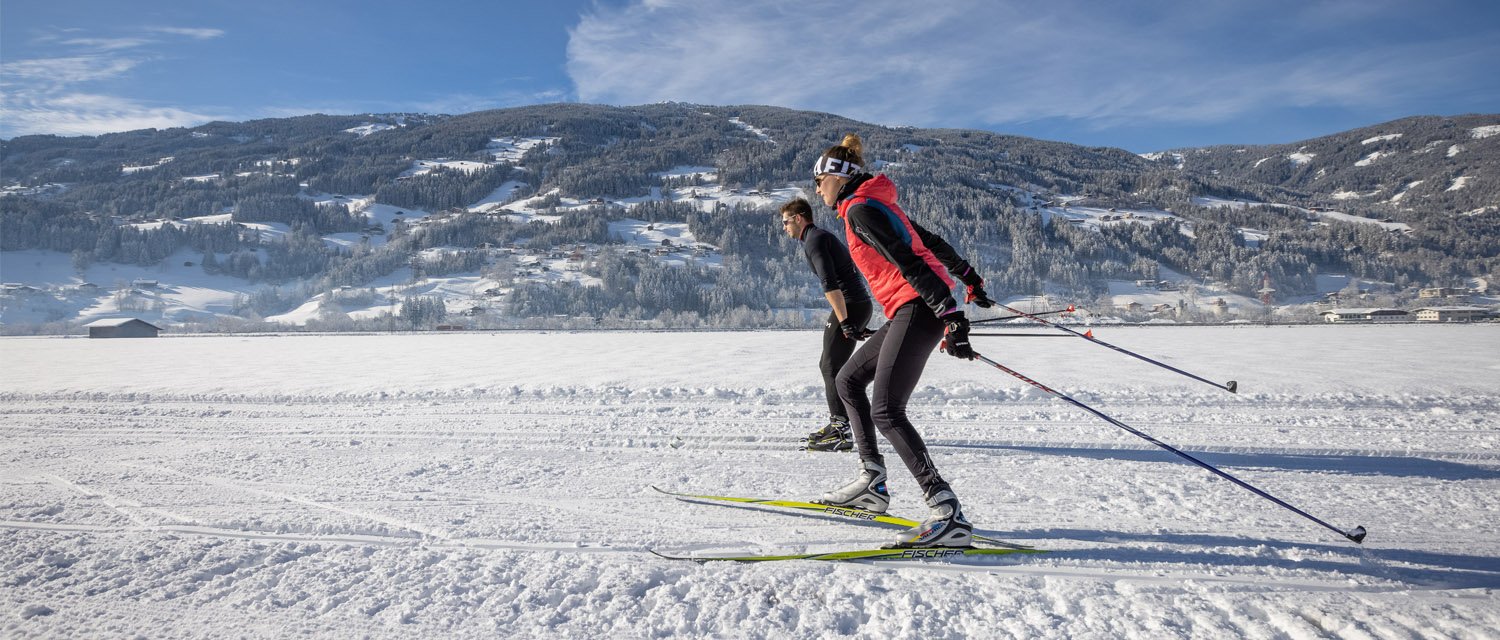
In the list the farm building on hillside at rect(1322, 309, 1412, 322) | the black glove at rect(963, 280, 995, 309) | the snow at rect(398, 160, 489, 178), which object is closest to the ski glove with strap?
the black glove at rect(963, 280, 995, 309)

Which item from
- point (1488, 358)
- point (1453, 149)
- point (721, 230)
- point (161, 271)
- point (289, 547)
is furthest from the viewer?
point (1453, 149)

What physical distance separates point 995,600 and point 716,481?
2.27 metres

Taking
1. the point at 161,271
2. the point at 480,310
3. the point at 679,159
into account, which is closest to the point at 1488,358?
the point at 480,310

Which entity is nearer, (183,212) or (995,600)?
(995,600)

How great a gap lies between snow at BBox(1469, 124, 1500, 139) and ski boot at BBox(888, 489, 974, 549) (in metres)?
283

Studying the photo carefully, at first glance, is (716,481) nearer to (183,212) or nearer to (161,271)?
(161,271)

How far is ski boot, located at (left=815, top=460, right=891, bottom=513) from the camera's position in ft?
11.6

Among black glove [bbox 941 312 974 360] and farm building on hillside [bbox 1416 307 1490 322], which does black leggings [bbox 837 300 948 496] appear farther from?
farm building on hillside [bbox 1416 307 1490 322]

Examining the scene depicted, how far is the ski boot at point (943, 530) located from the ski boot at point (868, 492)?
1.42ft

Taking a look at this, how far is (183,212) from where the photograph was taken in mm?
115688

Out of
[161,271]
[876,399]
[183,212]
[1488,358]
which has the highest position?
[183,212]

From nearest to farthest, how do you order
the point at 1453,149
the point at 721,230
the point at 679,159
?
the point at 721,230
the point at 679,159
the point at 1453,149

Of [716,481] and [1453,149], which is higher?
[1453,149]

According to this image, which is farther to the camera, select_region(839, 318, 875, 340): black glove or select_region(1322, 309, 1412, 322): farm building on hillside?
select_region(1322, 309, 1412, 322): farm building on hillside
